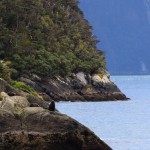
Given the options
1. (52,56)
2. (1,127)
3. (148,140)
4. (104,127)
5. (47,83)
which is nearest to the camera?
(1,127)

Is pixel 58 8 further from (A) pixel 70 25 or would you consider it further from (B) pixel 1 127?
(B) pixel 1 127

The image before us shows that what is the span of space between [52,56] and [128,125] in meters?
40.6

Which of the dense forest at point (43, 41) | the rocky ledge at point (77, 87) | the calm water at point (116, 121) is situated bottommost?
the calm water at point (116, 121)

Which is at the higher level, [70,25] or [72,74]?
[70,25]

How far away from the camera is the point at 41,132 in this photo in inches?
1318

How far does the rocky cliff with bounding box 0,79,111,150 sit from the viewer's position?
33.1 m

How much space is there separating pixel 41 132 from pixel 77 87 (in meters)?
68.8

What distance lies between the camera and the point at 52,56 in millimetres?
104812

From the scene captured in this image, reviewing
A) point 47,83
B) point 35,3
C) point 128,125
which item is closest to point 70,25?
point 35,3

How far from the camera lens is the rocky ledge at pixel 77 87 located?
96188 millimetres

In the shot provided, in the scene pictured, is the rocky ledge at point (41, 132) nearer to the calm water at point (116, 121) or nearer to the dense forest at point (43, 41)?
the calm water at point (116, 121)

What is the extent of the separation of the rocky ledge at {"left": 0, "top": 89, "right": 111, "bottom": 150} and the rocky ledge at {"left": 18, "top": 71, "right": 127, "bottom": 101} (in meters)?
58.2

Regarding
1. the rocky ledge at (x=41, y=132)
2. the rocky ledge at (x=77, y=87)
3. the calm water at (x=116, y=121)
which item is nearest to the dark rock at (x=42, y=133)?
the rocky ledge at (x=41, y=132)

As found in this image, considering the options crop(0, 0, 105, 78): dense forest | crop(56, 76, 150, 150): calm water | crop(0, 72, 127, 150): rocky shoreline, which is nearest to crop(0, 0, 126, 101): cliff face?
crop(0, 0, 105, 78): dense forest
